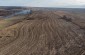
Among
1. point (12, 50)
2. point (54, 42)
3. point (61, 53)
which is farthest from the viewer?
point (54, 42)

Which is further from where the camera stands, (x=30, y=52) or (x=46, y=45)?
(x=46, y=45)

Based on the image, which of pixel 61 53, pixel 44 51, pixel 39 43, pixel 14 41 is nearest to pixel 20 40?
pixel 14 41

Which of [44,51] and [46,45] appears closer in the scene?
[44,51]

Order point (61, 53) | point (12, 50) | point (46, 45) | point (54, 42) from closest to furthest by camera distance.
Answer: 1. point (61, 53)
2. point (12, 50)
3. point (46, 45)
4. point (54, 42)

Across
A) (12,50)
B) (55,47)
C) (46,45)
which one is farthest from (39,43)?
(12,50)

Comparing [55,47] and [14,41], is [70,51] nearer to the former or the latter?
[55,47]

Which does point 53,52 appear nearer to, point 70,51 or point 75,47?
point 70,51

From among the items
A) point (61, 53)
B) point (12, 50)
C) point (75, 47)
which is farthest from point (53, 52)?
point (12, 50)

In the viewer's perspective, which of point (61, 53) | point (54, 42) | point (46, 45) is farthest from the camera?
point (54, 42)
